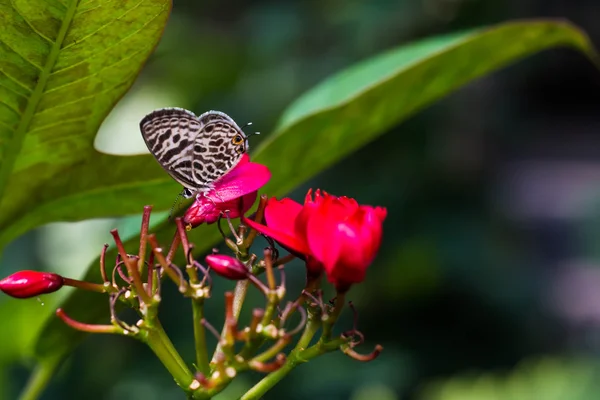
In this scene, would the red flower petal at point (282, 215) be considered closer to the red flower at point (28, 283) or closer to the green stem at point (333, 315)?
the green stem at point (333, 315)

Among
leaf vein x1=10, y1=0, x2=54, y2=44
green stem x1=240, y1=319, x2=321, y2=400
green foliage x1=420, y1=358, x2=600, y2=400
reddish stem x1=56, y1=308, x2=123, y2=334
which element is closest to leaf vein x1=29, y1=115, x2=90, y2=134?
leaf vein x1=10, y1=0, x2=54, y2=44

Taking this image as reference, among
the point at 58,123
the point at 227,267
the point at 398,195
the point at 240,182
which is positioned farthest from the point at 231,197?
the point at 398,195

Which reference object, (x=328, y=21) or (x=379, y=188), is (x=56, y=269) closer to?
(x=379, y=188)

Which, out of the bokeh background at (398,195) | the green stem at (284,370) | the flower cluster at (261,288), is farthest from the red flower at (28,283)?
the bokeh background at (398,195)

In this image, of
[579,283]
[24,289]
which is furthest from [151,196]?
[579,283]

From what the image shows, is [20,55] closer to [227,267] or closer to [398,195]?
[227,267]
